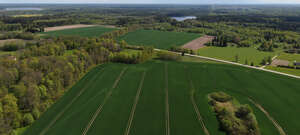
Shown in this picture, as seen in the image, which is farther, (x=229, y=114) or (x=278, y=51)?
(x=278, y=51)

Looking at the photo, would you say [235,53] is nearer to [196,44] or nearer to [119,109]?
[196,44]

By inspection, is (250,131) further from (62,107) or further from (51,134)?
(62,107)

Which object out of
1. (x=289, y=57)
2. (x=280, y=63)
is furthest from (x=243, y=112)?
(x=289, y=57)

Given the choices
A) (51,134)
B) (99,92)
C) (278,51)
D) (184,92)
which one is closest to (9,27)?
(99,92)

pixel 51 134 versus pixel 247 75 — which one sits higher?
pixel 247 75

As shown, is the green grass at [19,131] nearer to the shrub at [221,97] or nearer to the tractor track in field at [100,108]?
the tractor track in field at [100,108]

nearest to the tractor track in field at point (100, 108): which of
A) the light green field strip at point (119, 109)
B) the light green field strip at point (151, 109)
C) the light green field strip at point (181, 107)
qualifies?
the light green field strip at point (119, 109)

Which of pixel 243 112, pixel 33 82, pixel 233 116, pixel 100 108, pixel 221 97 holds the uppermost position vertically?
pixel 33 82
